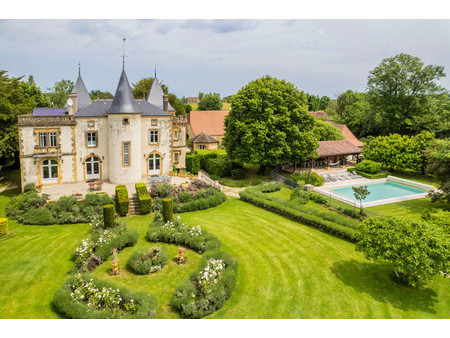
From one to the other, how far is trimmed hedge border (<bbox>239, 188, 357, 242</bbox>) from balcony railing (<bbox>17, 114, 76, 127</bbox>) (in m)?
16.8

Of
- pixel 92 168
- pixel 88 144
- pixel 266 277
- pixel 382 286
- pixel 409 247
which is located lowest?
pixel 382 286

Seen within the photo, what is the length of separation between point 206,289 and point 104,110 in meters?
21.9

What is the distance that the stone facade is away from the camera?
26.1 m

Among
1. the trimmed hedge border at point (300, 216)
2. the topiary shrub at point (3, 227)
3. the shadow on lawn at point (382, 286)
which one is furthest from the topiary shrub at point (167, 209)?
the shadow on lawn at point (382, 286)

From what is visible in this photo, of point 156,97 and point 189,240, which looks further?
point 156,97

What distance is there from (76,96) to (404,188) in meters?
35.5

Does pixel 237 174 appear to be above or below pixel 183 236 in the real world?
above

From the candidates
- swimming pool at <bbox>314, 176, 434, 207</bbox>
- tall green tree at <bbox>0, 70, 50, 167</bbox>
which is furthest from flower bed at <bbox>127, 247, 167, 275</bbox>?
tall green tree at <bbox>0, 70, 50, 167</bbox>

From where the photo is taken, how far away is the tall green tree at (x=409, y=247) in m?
12.7

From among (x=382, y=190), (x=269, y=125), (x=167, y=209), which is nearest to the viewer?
(x=167, y=209)

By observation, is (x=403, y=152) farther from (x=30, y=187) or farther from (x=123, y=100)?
(x=30, y=187)

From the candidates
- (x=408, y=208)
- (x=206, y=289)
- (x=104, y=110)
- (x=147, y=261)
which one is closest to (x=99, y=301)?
(x=147, y=261)

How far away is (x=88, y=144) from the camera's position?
28.2 meters

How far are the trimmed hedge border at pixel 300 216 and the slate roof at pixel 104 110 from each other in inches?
471
